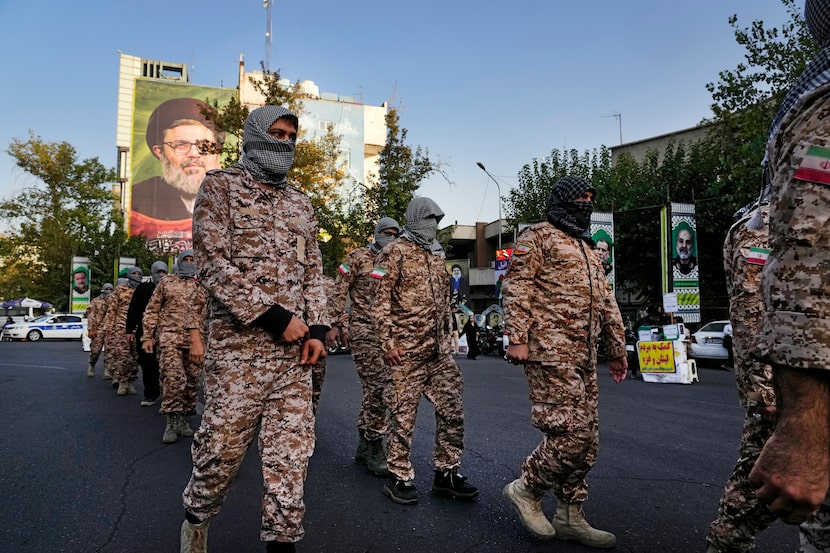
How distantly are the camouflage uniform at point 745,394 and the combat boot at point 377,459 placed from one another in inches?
106

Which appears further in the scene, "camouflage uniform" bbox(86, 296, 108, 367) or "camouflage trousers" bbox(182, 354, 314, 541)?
"camouflage uniform" bbox(86, 296, 108, 367)

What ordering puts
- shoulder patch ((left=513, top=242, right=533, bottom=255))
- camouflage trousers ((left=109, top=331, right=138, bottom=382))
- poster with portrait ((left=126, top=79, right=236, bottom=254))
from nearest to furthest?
shoulder patch ((left=513, top=242, right=533, bottom=255)) < camouflage trousers ((left=109, top=331, right=138, bottom=382)) < poster with portrait ((left=126, top=79, right=236, bottom=254))

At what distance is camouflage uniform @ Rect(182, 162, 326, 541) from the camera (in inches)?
103

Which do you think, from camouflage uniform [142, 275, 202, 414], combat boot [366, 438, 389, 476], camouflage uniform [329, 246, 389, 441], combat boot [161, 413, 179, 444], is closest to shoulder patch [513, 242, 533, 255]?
camouflage uniform [329, 246, 389, 441]

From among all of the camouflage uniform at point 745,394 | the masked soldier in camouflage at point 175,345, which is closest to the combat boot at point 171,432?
the masked soldier in camouflage at point 175,345

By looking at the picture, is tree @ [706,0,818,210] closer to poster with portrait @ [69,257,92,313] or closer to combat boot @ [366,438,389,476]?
combat boot @ [366,438,389,476]

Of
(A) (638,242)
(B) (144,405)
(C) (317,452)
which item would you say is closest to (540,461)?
(C) (317,452)

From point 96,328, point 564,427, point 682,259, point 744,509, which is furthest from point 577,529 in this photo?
point 682,259

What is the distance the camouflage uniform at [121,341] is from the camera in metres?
9.71

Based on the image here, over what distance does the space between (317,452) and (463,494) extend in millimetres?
2017

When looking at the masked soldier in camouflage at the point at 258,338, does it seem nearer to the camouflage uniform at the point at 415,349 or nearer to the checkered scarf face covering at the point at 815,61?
the camouflage uniform at the point at 415,349

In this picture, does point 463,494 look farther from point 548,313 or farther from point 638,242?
point 638,242

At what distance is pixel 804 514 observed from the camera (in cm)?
124

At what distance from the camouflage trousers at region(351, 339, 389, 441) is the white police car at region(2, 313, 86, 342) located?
3132 cm
